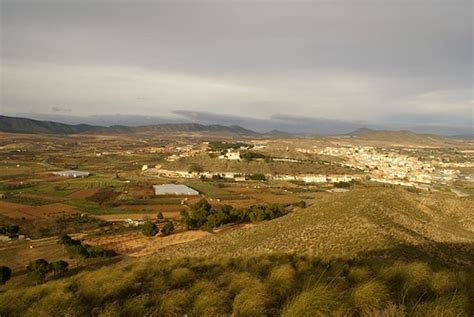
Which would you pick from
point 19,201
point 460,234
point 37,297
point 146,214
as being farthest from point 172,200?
point 37,297

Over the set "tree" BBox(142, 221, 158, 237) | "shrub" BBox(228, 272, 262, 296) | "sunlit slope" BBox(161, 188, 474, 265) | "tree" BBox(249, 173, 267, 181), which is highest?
"shrub" BBox(228, 272, 262, 296)

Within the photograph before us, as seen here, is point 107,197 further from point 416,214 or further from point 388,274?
point 388,274

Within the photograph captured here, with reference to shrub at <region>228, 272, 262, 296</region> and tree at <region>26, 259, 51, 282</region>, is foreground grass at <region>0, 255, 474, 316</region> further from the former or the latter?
tree at <region>26, 259, 51, 282</region>

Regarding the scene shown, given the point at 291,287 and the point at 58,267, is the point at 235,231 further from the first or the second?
the point at 291,287

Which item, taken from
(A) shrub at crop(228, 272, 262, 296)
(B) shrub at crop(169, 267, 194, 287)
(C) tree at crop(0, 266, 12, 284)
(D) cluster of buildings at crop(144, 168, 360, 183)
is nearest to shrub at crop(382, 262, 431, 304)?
(A) shrub at crop(228, 272, 262, 296)

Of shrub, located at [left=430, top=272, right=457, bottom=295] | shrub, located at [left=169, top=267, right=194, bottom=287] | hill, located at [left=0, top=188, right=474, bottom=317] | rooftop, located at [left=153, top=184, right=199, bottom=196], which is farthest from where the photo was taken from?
rooftop, located at [left=153, top=184, right=199, bottom=196]

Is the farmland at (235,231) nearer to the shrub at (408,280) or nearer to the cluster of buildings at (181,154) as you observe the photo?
the shrub at (408,280)
